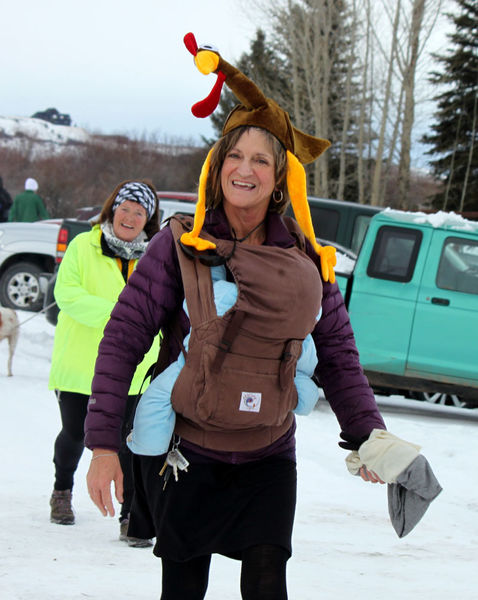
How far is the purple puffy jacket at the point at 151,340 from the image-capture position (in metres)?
2.12

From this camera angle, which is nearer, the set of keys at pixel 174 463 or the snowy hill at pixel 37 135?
the set of keys at pixel 174 463

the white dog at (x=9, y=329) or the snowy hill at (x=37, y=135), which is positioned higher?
the snowy hill at (x=37, y=135)

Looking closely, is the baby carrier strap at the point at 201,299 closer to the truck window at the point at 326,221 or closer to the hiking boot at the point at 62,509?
the hiking boot at the point at 62,509

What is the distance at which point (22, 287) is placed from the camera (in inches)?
454

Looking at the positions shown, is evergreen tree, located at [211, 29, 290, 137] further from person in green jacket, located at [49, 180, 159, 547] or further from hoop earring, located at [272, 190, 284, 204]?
hoop earring, located at [272, 190, 284, 204]

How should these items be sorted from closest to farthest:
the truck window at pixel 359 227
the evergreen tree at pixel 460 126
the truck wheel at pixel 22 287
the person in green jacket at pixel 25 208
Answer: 1. the truck window at pixel 359 227
2. the truck wheel at pixel 22 287
3. the person in green jacket at pixel 25 208
4. the evergreen tree at pixel 460 126

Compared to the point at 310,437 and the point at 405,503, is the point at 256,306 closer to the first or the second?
the point at 405,503

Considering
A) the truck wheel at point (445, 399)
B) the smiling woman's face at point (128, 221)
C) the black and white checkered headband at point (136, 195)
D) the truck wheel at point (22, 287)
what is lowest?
the truck wheel at point (445, 399)

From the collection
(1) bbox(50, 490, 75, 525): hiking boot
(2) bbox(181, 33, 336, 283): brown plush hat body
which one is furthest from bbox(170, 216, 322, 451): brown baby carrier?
(1) bbox(50, 490, 75, 525): hiking boot

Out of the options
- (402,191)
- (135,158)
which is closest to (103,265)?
(402,191)

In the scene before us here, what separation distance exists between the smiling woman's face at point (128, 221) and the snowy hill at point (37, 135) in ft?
187

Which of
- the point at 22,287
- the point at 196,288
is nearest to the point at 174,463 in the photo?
the point at 196,288

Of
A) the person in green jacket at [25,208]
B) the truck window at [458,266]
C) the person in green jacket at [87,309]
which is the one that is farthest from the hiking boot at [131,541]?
the person in green jacket at [25,208]

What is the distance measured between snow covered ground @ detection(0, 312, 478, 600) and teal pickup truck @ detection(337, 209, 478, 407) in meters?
1.13
